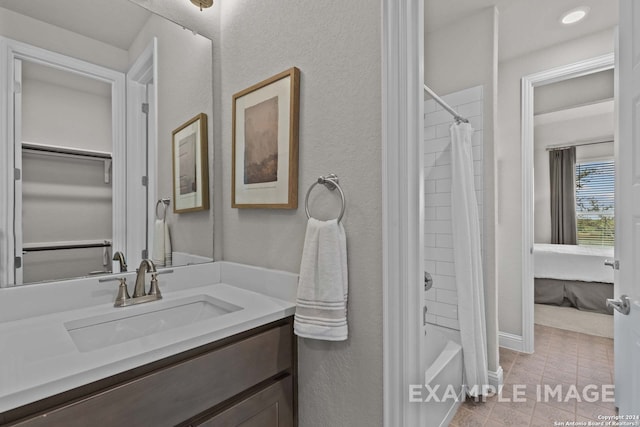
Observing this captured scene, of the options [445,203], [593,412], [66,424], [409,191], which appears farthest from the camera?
[445,203]

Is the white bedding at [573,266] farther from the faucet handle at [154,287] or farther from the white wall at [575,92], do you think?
the faucet handle at [154,287]

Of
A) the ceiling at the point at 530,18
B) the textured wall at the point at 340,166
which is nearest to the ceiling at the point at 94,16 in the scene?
the textured wall at the point at 340,166

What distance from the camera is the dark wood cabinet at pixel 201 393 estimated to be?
701 mm

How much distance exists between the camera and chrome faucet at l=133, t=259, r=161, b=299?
1.23 metres

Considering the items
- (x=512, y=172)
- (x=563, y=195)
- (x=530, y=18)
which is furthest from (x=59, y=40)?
(x=563, y=195)

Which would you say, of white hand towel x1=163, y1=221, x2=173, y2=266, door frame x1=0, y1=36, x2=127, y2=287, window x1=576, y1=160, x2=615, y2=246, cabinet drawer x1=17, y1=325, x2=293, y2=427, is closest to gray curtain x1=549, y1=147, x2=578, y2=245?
window x1=576, y1=160, x2=615, y2=246

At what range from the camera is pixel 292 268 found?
Result: 129 centimetres

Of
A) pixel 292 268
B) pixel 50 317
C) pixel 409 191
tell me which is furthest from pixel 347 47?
pixel 50 317

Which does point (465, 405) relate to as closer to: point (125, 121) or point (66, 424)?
point (66, 424)

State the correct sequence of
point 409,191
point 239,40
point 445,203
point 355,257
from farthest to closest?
point 445,203 < point 239,40 < point 355,257 < point 409,191

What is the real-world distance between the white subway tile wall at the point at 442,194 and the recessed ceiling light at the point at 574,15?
2.93ft

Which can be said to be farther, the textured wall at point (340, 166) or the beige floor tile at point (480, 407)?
the beige floor tile at point (480, 407)

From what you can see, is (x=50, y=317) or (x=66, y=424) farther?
(x=50, y=317)

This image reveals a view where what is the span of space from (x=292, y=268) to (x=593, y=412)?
201 cm
